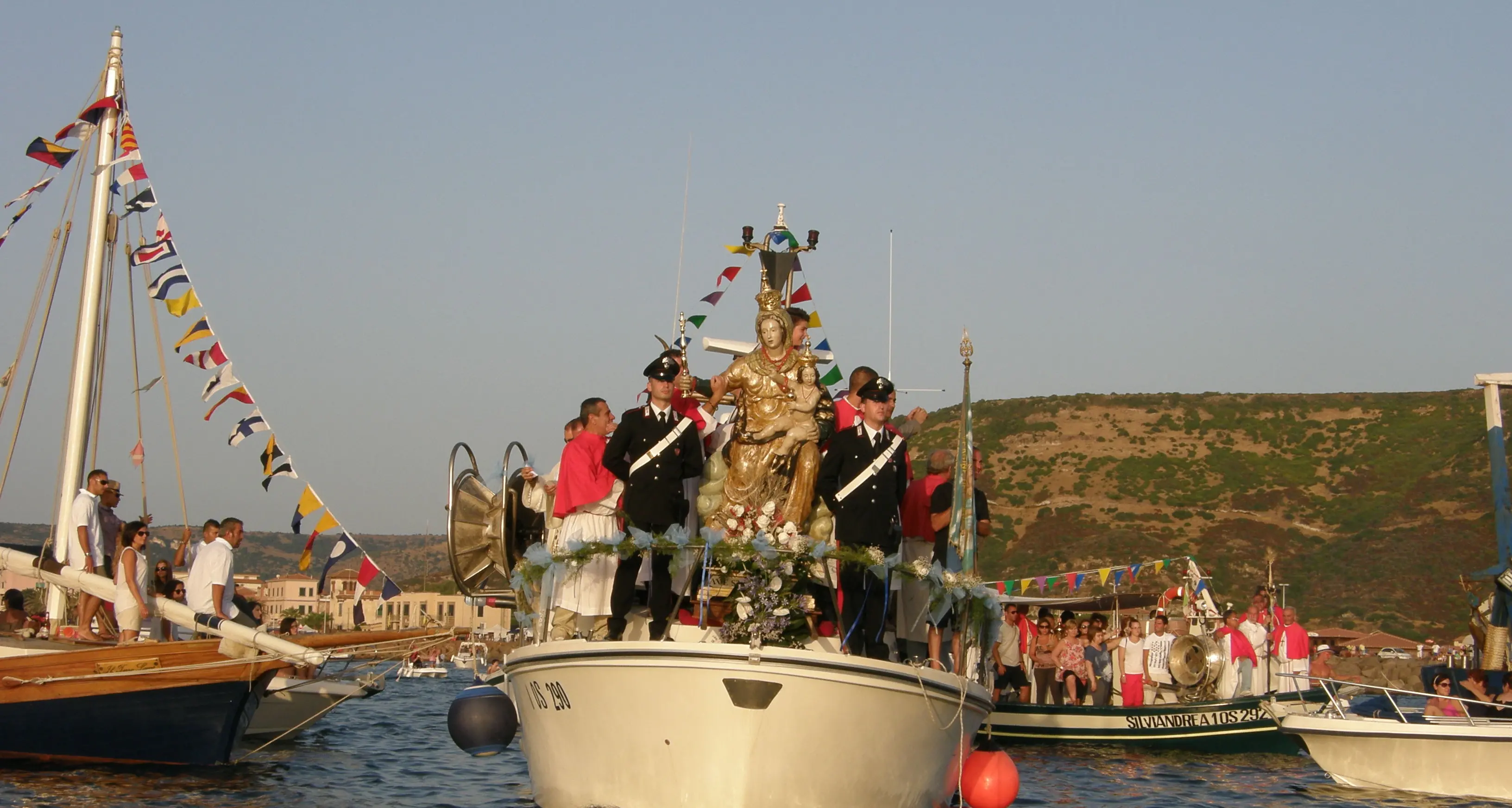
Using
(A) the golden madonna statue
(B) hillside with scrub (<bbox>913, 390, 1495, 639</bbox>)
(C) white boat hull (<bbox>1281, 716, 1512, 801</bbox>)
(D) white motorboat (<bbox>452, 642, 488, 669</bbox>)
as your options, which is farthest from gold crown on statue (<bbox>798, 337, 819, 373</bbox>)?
(D) white motorboat (<bbox>452, 642, 488, 669</bbox>)

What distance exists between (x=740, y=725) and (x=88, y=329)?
11.8m

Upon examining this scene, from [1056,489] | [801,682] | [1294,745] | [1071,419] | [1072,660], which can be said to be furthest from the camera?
[1071,419]

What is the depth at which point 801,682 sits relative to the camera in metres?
9.86

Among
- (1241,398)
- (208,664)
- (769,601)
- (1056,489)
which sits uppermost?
(1241,398)

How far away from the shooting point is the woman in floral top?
2259 cm

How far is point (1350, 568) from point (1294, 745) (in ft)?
221

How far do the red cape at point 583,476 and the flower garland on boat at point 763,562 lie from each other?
2.24ft

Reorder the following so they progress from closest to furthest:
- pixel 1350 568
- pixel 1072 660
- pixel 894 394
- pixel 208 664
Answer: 1. pixel 894 394
2. pixel 208 664
3. pixel 1072 660
4. pixel 1350 568

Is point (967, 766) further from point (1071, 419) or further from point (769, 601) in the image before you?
point (1071, 419)

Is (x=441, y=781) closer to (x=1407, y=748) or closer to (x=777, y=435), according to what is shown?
(x=777, y=435)

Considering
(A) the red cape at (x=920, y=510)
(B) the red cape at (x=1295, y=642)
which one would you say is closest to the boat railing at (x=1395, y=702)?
(A) the red cape at (x=920, y=510)

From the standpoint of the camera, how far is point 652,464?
11375mm

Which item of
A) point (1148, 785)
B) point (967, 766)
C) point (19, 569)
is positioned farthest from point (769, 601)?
point (19, 569)

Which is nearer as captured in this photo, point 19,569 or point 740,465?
point 740,465
